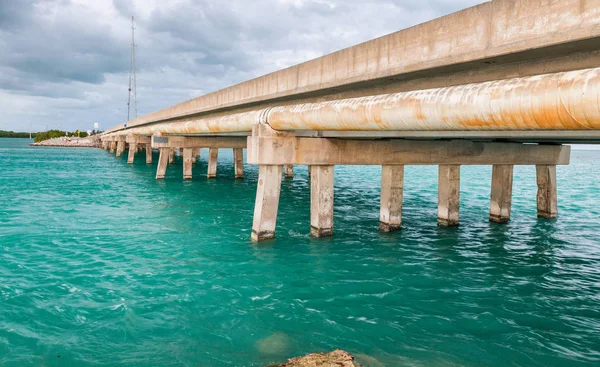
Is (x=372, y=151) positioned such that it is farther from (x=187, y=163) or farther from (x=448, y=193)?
(x=187, y=163)

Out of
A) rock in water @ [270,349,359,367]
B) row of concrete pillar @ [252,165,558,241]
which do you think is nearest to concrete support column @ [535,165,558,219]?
row of concrete pillar @ [252,165,558,241]

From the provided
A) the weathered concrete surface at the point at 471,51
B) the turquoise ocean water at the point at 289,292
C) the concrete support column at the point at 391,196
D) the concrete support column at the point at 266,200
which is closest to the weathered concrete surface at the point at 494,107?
the weathered concrete surface at the point at 471,51

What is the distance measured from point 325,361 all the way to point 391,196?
11.0 m

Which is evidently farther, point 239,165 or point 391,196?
point 239,165

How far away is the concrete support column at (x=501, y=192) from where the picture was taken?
19.5 m

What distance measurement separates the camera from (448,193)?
18.2 m

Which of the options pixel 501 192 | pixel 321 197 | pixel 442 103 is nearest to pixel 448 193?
pixel 501 192

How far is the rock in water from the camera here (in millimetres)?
6379

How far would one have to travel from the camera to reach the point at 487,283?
1140 centimetres

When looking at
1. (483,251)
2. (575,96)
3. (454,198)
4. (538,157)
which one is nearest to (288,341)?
(575,96)

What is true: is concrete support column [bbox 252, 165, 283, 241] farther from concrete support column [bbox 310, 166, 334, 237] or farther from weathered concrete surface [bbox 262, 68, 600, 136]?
weathered concrete surface [bbox 262, 68, 600, 136]

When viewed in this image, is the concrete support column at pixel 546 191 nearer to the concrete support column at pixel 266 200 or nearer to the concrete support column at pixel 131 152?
the concrete support column at pixel 266 200

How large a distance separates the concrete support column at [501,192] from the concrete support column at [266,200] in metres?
10.1

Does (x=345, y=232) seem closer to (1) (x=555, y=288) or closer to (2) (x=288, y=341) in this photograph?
(1) (x=555, y=288)
